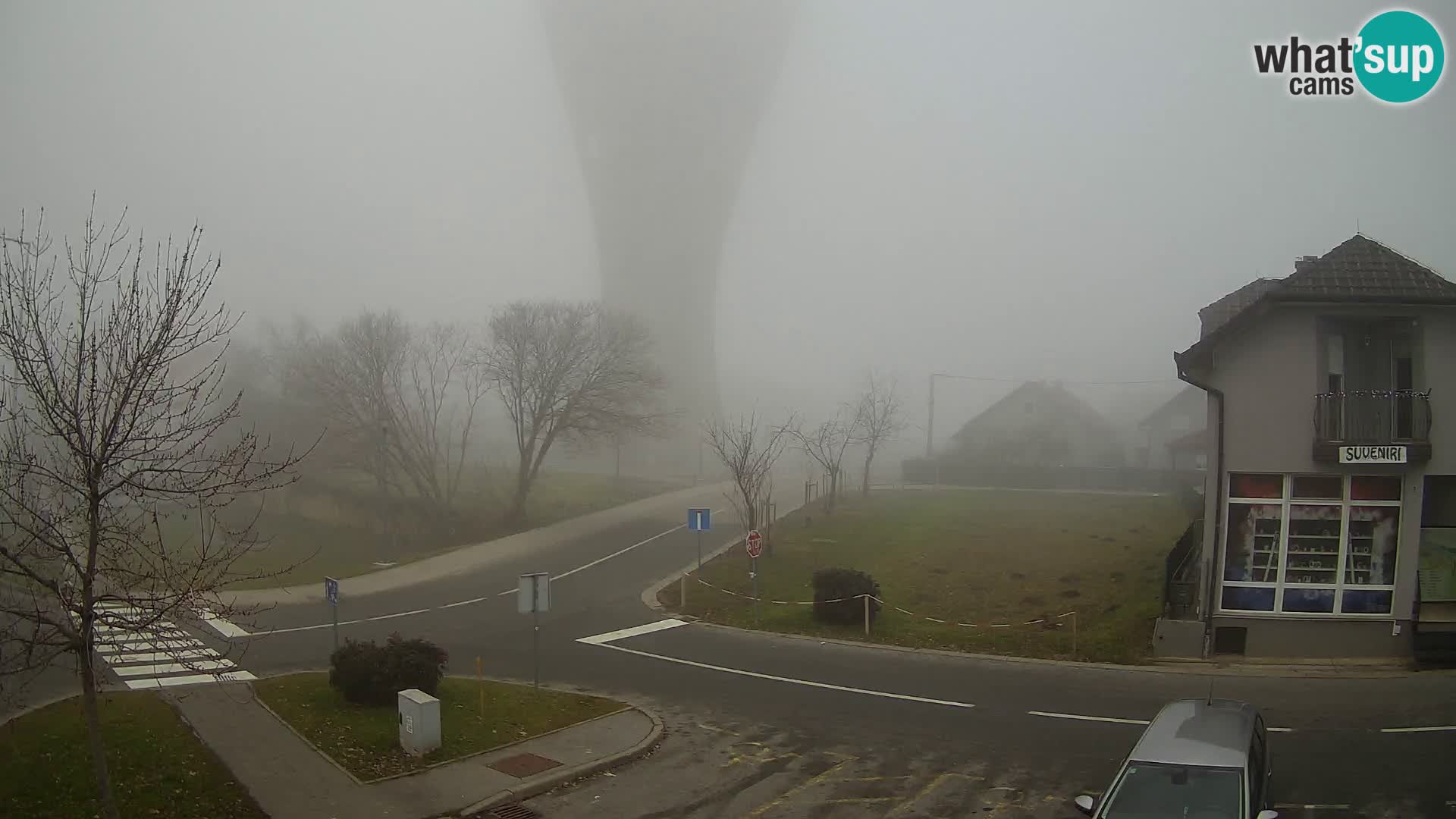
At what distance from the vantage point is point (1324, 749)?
477 inches

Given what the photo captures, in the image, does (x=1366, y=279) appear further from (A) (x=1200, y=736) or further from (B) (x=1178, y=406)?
(B) (x=1178, y=406)

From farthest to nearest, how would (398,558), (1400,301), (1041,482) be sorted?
1. (1041,482)
2. (398,558)
3. (1400,301)

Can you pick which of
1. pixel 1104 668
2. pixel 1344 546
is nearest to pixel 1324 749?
pixel 1104 668

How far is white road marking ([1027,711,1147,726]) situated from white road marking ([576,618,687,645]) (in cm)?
1099

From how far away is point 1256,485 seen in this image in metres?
18.6

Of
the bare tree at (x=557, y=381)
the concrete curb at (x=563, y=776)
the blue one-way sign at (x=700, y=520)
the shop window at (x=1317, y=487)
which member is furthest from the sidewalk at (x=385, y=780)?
the bare tree at (x=557, y=381)

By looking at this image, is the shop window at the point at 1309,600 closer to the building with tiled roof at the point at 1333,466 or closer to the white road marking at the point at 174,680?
the building with tiled roof at the point at 1333,466

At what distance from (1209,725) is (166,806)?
37.0 feet

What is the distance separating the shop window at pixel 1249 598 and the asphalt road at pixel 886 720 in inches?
93.7

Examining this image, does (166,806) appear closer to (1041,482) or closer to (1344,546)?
(1344,546)

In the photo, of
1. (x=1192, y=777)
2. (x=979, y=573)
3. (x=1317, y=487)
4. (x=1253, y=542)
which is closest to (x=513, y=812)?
(x=1192, y=777)

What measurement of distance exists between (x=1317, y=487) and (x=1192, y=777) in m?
12.3

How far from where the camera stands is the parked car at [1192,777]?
8250mm

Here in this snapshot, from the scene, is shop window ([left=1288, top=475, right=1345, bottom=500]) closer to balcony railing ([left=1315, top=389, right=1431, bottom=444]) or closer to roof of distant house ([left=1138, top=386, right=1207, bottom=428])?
balcony railing ([left=1315, top=389, right=1431, bottom=444])
